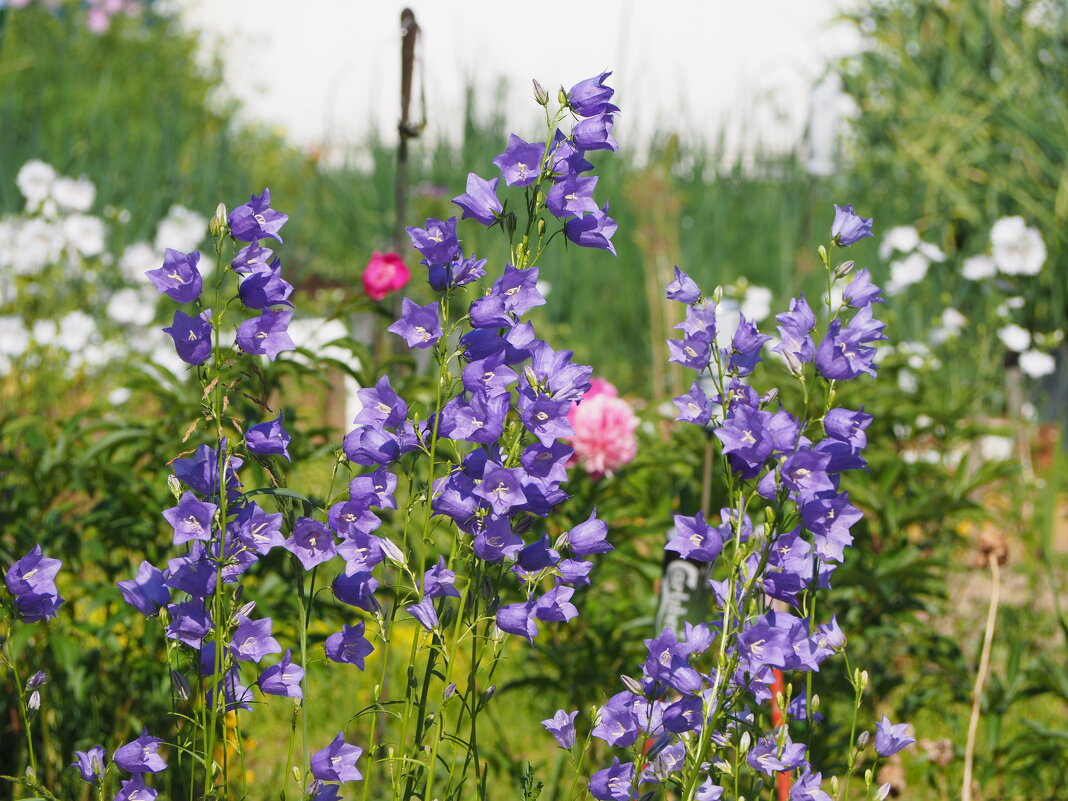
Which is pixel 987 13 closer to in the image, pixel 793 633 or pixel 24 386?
pixel 24 386

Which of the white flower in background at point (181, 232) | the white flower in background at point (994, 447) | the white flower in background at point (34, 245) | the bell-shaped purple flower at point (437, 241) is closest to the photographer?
the bell-shaped purple flower at point (437, 241)

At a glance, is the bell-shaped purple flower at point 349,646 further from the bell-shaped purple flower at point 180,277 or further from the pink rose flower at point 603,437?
the pink rose flower at point 603,437

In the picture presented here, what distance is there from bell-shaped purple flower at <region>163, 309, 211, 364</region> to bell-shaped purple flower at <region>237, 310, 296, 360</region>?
36mm

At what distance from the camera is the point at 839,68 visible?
6.23 m

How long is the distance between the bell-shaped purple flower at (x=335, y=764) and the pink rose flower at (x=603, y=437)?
1179mm

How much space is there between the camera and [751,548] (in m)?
1.13

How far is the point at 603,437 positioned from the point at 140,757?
1.37m

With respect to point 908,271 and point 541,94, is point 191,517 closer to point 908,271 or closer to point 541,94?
point 541,94

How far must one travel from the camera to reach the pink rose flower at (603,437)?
241 cm

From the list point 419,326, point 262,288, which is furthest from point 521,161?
point 262,288

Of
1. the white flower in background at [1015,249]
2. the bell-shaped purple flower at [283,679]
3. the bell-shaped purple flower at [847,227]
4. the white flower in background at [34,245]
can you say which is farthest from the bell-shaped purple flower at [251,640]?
the white flower in background at [1015,249]

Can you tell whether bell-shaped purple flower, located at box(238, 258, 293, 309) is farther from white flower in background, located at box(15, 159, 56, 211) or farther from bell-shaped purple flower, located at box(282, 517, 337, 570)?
white flower in background, located at box(15, 159, 56, 211)

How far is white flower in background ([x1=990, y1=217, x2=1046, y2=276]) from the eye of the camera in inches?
167

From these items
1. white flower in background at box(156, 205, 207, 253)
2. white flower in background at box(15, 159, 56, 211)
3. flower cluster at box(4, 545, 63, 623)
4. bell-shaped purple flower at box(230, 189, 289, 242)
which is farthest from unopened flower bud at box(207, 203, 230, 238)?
white flower in background at box(156, 205, 207, 253)
